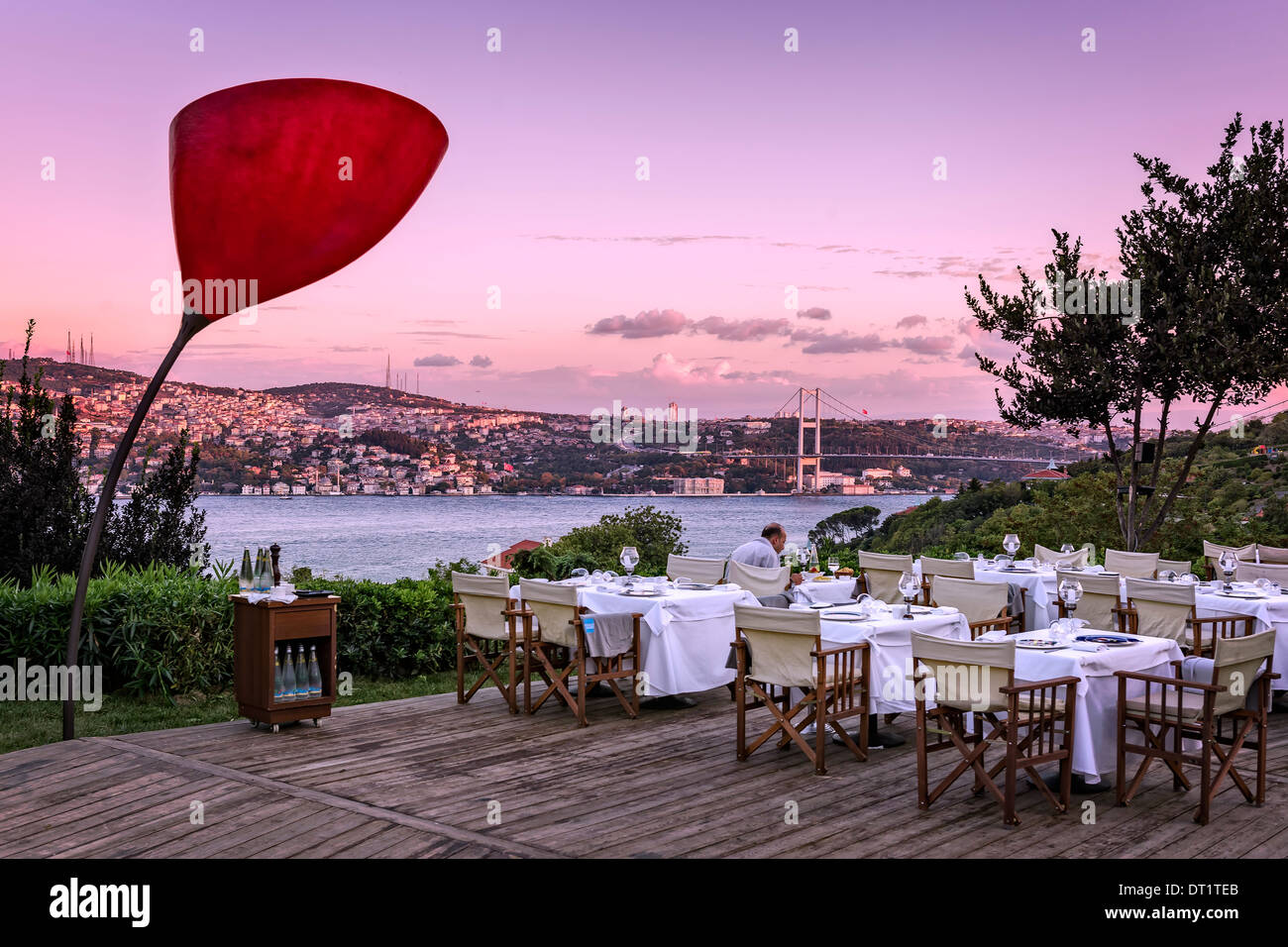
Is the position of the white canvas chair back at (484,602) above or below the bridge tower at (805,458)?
below

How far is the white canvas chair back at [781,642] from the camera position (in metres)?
6.21

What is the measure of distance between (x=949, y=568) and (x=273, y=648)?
18.9ft

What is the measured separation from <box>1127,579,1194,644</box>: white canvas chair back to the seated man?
2.61 m

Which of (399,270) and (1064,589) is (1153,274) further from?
(399,270)

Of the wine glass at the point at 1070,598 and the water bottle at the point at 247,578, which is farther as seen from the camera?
the water bottle at the point at 247,578

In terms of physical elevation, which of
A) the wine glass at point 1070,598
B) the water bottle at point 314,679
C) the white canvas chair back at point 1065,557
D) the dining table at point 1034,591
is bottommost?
the water bottle at point 314,679

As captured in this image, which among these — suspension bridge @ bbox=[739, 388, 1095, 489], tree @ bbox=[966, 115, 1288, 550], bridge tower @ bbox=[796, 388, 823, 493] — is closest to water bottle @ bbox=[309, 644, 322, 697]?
tree @ bbox=[966, 115, 1288, 550]

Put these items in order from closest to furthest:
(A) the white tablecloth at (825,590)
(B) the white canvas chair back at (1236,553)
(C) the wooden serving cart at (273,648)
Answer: (C) the wooden serving cart at (273,648), (A) the white tablecloth at (825,590), (B) the white canvas chair back at (1236,553)

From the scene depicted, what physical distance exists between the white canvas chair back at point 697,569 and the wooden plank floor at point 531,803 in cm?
246

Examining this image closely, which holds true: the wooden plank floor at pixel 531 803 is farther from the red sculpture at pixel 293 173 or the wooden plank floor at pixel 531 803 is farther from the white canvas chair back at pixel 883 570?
the white canvas chair back at pixel 883 570

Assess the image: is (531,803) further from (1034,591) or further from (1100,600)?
(1034,591)

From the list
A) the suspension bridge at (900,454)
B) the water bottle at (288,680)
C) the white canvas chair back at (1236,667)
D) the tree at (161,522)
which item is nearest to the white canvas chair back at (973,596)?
the white canvas chair back at (1236,667)

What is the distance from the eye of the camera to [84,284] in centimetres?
1481

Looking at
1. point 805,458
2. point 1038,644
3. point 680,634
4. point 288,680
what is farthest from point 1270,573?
point 805,458
